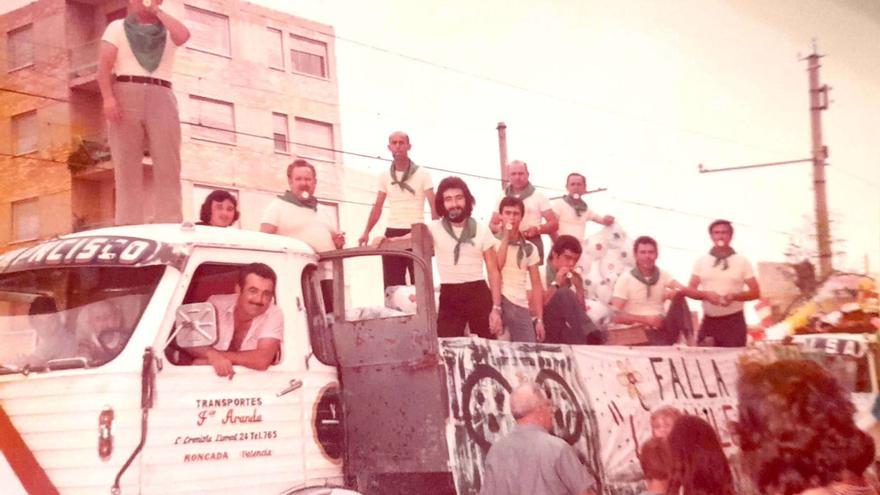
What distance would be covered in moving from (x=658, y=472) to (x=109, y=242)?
2.00m

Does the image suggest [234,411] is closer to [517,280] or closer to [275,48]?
[517,280]

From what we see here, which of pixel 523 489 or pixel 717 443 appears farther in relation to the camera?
pixel 523 489

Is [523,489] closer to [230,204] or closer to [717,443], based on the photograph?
[717,443]

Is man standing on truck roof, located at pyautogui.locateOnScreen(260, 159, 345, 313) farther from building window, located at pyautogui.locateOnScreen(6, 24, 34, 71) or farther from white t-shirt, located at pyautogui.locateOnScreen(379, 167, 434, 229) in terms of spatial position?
building window, located at pyautogui.locateOnScreen(6, 24, 34, 71)

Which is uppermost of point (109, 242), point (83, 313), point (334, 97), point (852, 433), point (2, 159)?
point (334, 97)

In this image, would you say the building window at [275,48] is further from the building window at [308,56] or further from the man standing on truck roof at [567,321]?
the man standing on truck roof at [567,321]

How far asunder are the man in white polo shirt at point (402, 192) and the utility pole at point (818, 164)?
14.6 feet

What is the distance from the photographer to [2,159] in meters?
5.13

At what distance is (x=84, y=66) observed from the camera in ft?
17.1

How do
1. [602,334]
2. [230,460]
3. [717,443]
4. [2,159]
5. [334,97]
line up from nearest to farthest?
[717,443], [230,460], [2,159], [602,334], [334,97]

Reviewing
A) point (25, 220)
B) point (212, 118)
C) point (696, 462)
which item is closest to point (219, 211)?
point (25, 220)

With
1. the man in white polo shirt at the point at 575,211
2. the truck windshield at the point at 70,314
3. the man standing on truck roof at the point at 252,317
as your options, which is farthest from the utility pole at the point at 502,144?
the truck windshield at the point at 70,314

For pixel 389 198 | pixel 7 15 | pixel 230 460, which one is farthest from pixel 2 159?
pixel 230 460

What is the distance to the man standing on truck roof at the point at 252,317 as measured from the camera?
3570mm
